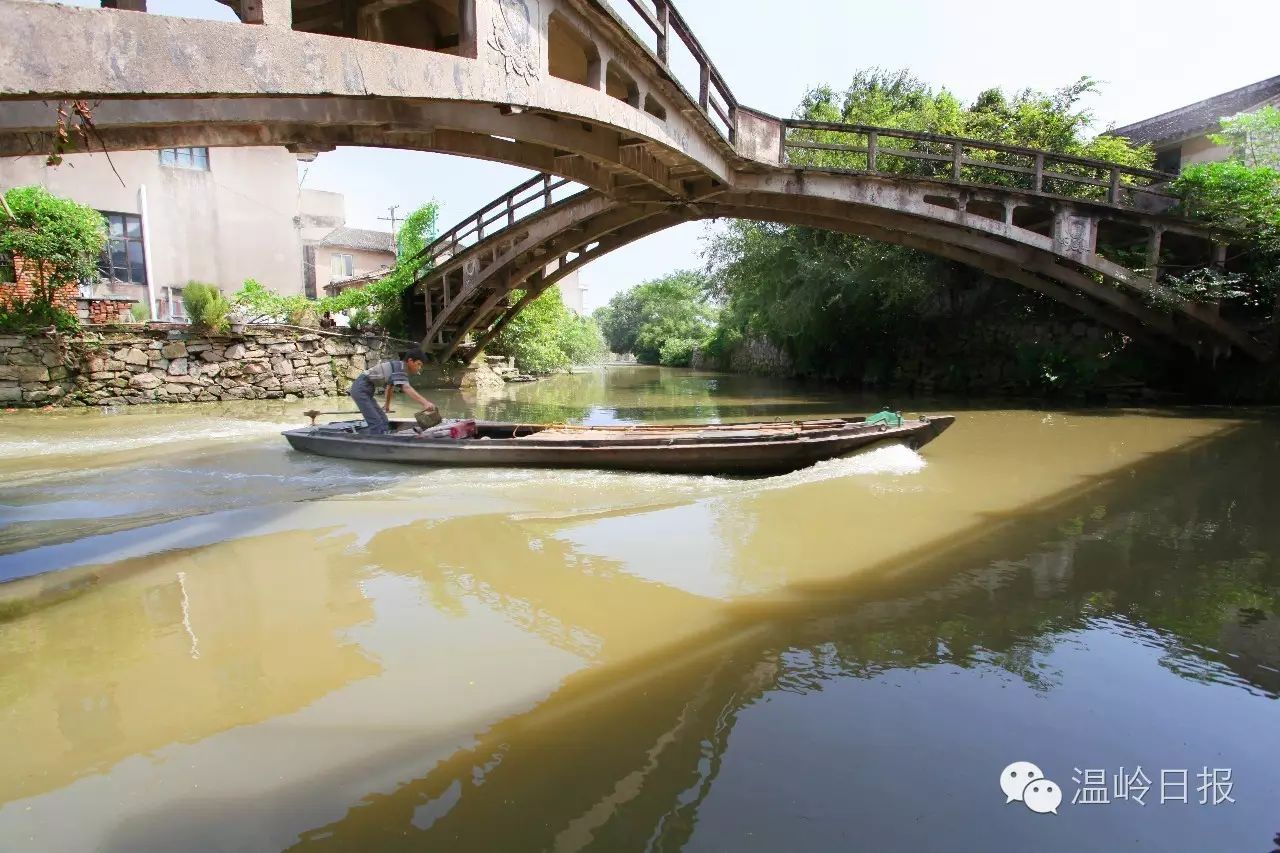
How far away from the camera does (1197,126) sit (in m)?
18.7

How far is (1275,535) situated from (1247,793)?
4544 mm

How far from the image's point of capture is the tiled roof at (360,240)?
110ft

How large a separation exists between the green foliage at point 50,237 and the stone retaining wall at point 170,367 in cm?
118

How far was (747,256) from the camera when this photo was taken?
22.0 m

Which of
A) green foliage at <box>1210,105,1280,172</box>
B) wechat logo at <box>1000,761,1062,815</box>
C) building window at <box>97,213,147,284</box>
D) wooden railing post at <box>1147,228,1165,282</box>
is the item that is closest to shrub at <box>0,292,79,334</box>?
building window at <box>97,213,147,284</box>

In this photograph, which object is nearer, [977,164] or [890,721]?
[890,721]

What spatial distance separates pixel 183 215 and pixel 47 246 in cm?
735

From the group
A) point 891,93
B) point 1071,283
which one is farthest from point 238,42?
point 891,93

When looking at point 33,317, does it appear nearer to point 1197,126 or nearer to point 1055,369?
point 1055,369

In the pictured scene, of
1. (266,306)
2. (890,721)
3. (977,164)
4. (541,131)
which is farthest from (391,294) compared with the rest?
(890,721)

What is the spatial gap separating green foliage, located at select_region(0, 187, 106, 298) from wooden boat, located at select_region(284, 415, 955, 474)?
8749mm

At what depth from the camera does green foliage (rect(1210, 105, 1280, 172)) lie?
13086 mm

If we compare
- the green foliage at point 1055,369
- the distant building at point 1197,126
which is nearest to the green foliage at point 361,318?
the green foliage at point 1055,369

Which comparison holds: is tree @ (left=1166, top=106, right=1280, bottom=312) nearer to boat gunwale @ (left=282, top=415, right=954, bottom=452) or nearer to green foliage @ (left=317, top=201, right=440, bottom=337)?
boat gunwale @ (left=282, top=415, right=954, bottom=452)
